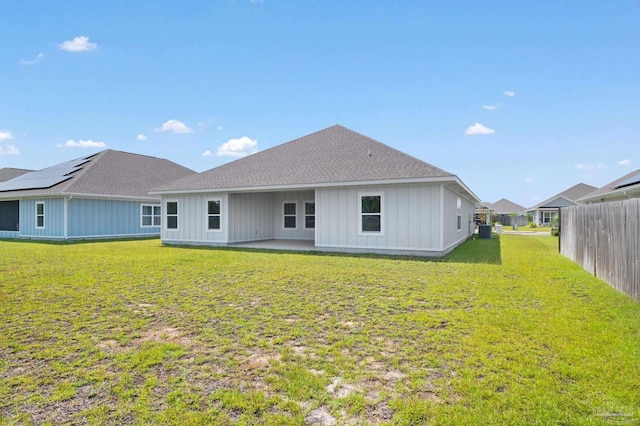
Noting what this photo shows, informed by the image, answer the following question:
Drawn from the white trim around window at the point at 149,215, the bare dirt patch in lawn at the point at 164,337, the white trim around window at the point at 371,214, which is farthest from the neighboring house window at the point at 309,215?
the bare dirt patch in lawn at the point at 164,337

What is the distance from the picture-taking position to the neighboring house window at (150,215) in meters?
22.5

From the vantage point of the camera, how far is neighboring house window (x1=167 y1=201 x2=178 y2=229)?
56.8ft

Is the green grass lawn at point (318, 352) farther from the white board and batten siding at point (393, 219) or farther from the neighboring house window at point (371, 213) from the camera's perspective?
the neighboring house window at point (371, 213)

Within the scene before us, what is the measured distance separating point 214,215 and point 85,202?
867 centimetres

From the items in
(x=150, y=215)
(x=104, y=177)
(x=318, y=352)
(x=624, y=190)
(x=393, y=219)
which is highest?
(x=104, y=177)

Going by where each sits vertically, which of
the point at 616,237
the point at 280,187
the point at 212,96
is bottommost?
the point at 616,237

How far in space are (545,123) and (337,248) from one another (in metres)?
15.1

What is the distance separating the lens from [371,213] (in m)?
12.8

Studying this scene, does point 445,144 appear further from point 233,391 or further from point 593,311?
point 233,391

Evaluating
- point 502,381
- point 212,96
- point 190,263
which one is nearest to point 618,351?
point 502,381

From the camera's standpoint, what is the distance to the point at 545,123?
20.0 meters

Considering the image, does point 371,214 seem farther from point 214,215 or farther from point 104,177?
point 104,177

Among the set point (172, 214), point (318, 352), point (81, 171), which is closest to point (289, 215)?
point (172, 214)

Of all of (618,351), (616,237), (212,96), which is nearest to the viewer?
(618,351)
